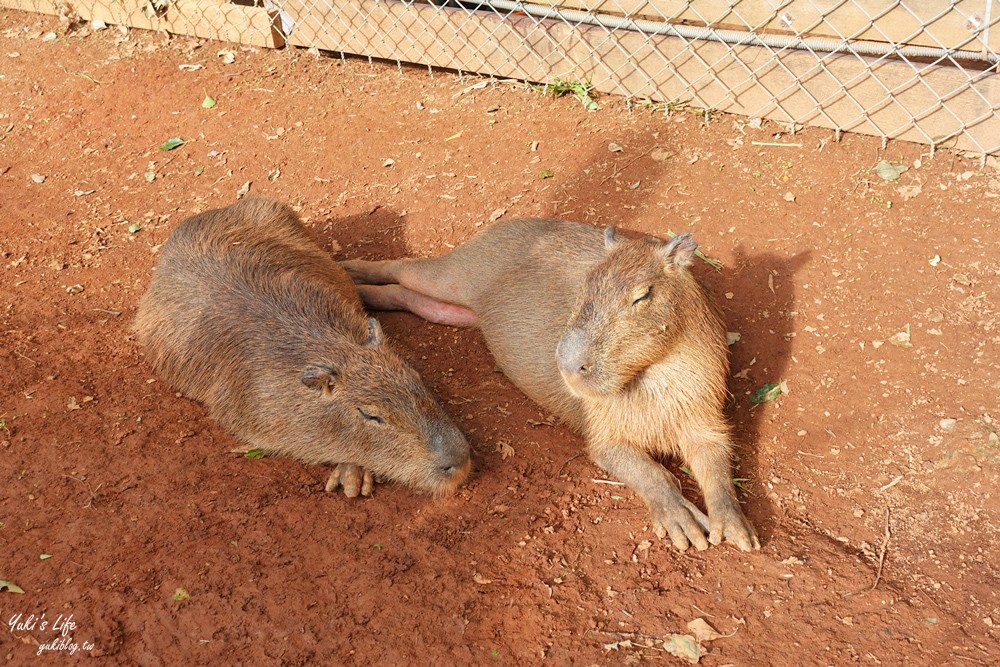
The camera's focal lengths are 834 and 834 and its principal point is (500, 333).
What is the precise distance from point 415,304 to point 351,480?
1.28m

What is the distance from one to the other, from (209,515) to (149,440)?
1.86ft

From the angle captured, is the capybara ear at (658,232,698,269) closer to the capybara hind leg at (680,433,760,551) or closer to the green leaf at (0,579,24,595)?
the capybara hind leg at (680,433,760,551)

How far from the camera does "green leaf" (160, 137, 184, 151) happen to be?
18.1ft

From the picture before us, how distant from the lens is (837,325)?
3.76 meters

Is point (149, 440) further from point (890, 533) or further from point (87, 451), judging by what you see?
point (890, 533)

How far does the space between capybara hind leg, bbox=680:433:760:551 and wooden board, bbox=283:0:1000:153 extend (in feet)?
7.16

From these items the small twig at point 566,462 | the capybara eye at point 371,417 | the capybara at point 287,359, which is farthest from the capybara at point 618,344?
the capybara eye at point 371,417

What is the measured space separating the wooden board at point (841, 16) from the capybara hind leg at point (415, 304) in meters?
2.06

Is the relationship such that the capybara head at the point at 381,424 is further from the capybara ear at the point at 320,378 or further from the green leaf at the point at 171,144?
the green leaf at the point at 171,144

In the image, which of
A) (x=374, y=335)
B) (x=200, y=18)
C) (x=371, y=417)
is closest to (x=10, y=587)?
(x=371, y=417)

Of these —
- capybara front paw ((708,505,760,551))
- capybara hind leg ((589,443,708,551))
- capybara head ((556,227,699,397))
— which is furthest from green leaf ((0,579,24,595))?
capybara front paw ((708,505,760,551))

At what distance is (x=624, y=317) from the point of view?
2.93 meters

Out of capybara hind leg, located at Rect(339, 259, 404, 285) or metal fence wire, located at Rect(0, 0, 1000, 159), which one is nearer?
metal fence wire, located at Rect(0, 0, 1000, 159)

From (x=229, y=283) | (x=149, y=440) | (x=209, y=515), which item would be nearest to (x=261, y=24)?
(x=229, y=283)
